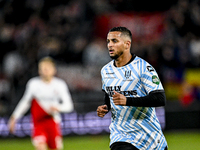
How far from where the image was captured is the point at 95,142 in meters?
12.2

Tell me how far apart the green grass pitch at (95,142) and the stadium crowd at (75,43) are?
1.22 m

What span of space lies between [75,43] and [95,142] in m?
4.51

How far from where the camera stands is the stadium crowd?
13602 mm

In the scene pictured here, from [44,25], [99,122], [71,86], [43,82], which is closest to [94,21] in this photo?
[44,25]

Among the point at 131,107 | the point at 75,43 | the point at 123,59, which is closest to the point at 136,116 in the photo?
the point at 131,107

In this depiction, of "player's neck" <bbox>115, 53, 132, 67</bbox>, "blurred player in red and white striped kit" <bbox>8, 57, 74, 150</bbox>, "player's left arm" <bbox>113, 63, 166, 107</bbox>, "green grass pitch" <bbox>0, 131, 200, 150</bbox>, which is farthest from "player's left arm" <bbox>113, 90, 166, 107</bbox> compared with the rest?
"green grass pitch" <bbox>0, 131, 200, 150</bbox>

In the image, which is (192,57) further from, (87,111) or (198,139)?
(87,111)

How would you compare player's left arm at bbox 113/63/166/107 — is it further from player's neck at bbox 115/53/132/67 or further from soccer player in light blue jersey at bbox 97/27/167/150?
player's neck at bbox 115/53/132/67

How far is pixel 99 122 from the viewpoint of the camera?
A: 1304cm

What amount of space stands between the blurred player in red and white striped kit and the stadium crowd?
4.62 meters

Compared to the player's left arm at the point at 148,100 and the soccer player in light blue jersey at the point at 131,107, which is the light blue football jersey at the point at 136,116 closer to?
the soccer player in light blue jersey at the point at 131,107

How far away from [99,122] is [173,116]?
2.61 metres

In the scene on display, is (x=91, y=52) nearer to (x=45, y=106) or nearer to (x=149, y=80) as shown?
(x=45, y=106)

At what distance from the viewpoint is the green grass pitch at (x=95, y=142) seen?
→ 11.2 m
